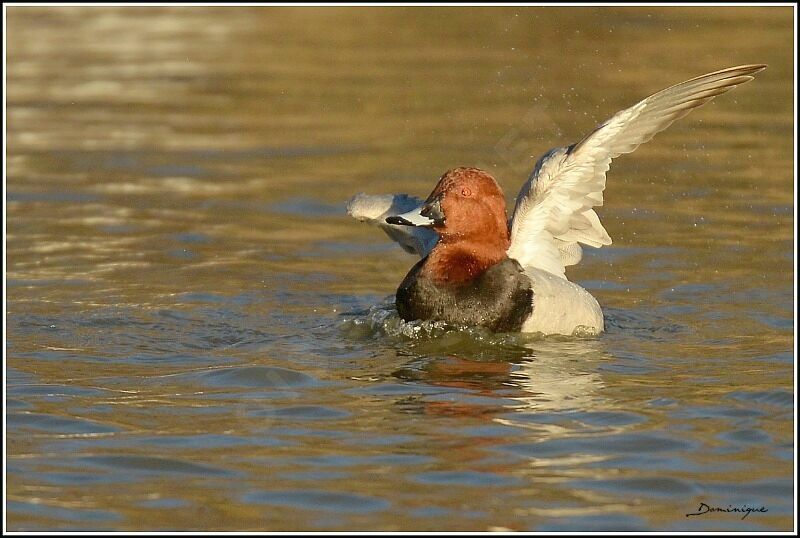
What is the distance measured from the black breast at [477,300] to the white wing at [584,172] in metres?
0.44

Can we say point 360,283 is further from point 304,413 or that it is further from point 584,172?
point 304,413

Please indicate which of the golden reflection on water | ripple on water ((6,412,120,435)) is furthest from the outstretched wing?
ripple on water ((6,412,120,435))

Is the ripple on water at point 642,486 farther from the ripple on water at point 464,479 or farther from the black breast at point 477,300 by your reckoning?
the black breast at point 477,300

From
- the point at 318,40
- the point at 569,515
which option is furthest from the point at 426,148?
the point at 569,515

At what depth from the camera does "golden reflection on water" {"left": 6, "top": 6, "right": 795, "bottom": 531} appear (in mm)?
6547

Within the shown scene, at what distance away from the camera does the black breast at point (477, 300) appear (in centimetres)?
874

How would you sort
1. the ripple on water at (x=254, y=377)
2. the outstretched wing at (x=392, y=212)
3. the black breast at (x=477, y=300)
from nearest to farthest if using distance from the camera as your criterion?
the ripple on water at (x=254, y=377) < the black breast at (x=477, y=300) < the outstretched wing at (x=392, y=212)

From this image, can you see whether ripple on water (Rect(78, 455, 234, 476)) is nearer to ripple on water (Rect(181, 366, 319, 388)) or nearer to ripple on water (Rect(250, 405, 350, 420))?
ripple on water (Rect(250, 405, 350, 420))

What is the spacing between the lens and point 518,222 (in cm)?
927

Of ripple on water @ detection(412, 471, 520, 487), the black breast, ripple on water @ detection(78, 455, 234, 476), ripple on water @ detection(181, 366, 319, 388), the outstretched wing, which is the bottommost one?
ripple on water @ detection(412, 471, 520, 487)

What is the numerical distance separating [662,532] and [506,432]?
1.35 m

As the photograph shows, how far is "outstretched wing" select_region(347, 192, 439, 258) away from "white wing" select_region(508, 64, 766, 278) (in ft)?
2.84

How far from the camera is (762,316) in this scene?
976 cm

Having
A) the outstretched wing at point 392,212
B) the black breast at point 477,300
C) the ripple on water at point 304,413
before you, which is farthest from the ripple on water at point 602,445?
the outstretched wing at point 392,212
